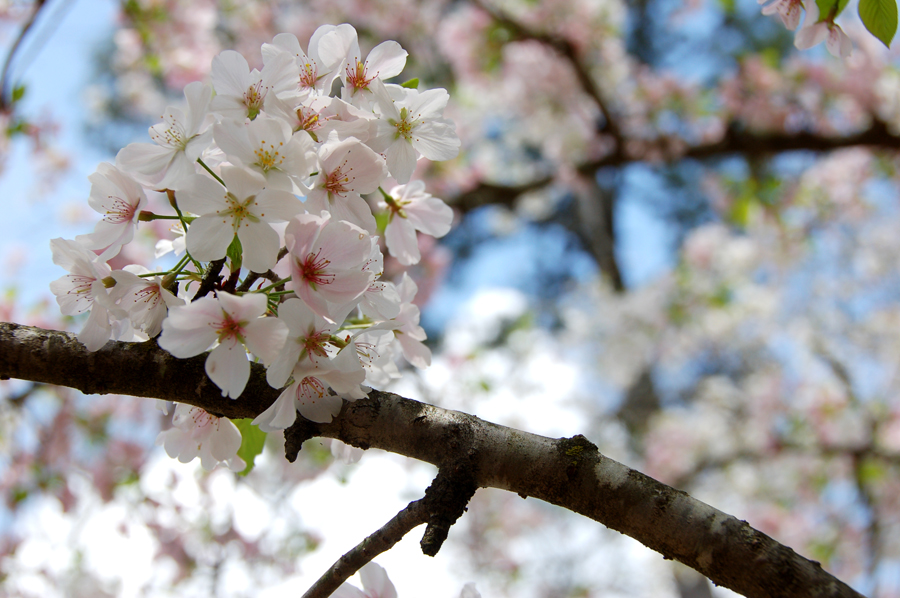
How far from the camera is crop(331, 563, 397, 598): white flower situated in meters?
0.76

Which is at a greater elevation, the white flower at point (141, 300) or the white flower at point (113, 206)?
the white flower at point (113, 206)

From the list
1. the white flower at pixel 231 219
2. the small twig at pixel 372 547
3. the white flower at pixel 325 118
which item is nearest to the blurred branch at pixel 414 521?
the small twig at pixel 372 547

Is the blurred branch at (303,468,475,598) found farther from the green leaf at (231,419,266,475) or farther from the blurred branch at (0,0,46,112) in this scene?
the blurred branch at (0,0,46,112)

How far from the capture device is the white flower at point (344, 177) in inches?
26.4

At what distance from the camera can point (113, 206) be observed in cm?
73

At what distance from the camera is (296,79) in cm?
70

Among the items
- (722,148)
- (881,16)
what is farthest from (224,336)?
(722,148)

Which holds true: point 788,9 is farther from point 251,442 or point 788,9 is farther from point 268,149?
point 251,442

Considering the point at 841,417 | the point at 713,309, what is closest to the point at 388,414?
the point at 713,309

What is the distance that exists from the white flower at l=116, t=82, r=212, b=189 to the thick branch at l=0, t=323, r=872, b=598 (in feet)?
0.70

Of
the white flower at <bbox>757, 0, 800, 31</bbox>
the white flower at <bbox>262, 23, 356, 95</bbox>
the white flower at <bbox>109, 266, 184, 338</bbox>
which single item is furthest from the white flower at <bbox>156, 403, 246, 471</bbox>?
the white flower at <bbox>757, 0, 800, 31</bbox>

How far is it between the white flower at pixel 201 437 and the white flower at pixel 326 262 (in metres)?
0.26

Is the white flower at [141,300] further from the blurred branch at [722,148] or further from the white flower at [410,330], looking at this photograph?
the blurred branch at [722,148]

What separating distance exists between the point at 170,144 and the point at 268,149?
0.18 meters
